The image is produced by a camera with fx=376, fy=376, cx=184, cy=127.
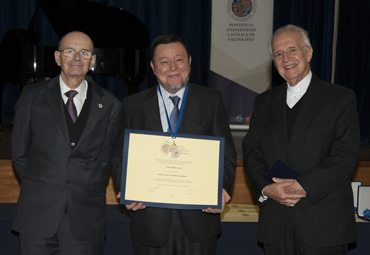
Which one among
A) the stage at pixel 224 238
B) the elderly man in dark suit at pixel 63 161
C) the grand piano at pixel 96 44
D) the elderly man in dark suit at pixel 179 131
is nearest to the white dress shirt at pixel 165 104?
the elderly man in dark suit at pixel 179 131

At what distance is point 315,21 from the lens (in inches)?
282

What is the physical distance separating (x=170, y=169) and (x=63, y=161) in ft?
1.95

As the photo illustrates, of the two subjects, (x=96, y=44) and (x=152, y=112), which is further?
(x=96, y=44)

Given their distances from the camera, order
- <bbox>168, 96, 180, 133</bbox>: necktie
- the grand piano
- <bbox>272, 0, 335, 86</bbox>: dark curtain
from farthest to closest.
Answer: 1. <bbox>272, 0, 335, 86</bbox>: dark curtain
2. the grand piano
3. <bbox>168, 96, 180, 133</bbox>: necktie

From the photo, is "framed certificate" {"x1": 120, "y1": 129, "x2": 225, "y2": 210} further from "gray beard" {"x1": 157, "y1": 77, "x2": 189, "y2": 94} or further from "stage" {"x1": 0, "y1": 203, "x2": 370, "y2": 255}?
"stage" {"x1": 0, "y1": 203, "x2": 370, "y2": 255}

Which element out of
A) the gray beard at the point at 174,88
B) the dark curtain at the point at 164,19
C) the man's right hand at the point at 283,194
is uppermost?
the dark curtain at the point at 164,19

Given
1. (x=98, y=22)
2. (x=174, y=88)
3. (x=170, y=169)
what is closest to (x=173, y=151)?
(x=170, y=169)

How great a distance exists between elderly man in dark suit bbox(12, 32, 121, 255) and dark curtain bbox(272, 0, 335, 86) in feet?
18.0

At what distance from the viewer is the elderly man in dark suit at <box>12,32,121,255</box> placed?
2.03 meters

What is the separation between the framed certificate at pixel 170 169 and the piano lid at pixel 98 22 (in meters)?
4.10

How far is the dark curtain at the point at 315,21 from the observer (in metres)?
7.10

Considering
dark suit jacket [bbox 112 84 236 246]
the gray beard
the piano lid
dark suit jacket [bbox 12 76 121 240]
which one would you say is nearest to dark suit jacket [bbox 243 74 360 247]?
dark suit jacket [bbox 112 84 236 246]

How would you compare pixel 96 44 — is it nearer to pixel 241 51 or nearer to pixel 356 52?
pixel 241 51

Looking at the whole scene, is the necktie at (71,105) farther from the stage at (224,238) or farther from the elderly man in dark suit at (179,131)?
the stage at (224,238)
